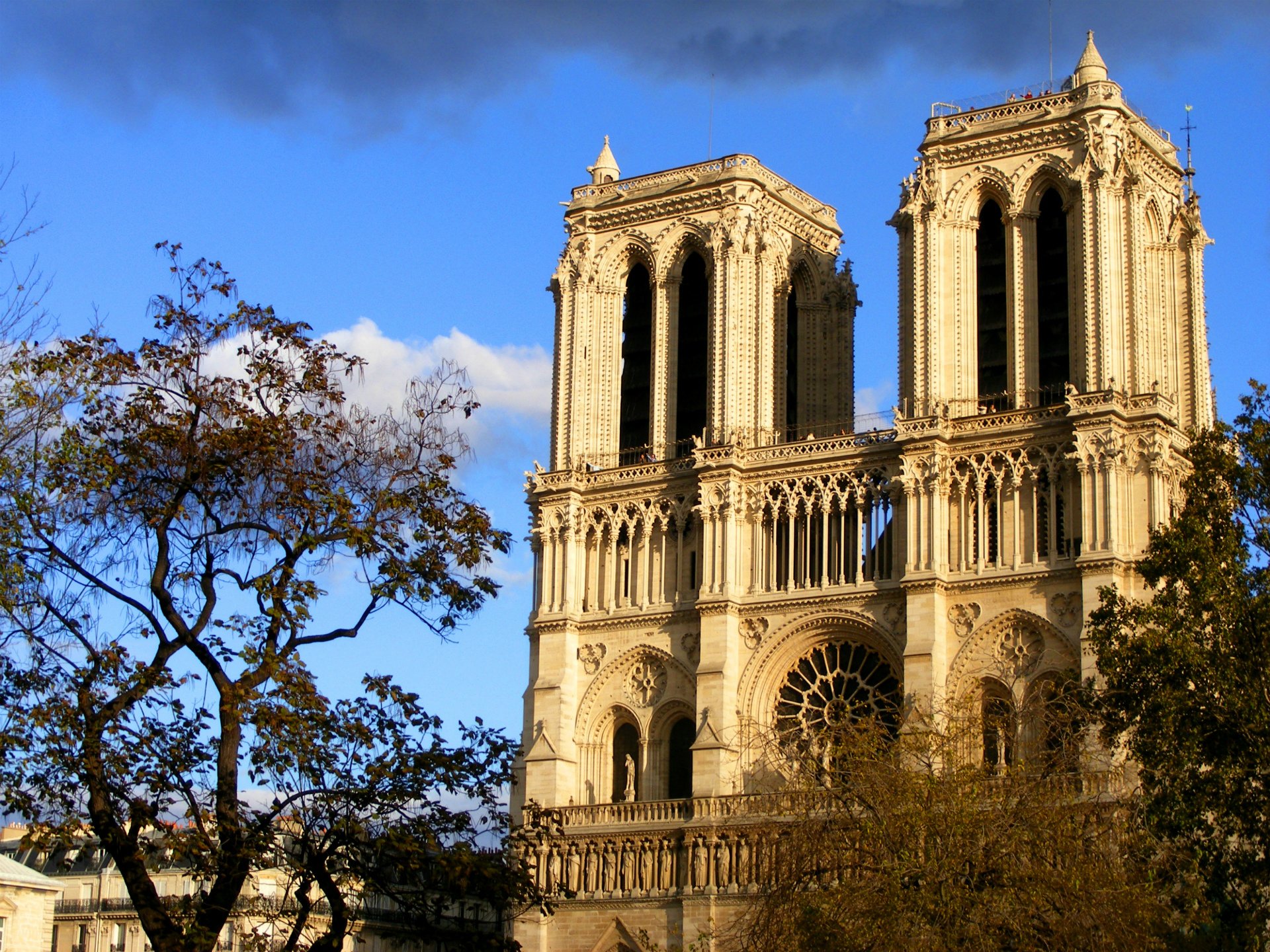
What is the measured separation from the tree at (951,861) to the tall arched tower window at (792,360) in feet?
79.0

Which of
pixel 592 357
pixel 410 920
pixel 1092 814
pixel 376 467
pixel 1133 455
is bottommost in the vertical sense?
pixel 410 920

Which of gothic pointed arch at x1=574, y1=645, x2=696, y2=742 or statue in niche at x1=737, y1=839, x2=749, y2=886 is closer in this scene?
statue in niche at x1=737, y1=839, x2=749, y2=886

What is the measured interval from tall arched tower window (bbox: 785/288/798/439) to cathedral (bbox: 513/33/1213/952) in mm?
106

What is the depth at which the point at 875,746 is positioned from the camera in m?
30.5

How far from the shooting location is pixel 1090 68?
5019 centimetres

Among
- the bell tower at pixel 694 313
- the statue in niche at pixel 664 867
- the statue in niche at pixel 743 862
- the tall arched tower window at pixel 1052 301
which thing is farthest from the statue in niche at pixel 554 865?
the tall arched tower window at pixel 1052 301

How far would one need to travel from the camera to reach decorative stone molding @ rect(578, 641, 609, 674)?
172 feet

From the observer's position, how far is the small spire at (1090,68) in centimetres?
4994

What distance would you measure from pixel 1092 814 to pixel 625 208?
29.1 m

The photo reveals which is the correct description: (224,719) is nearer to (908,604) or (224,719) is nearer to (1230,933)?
(1230,933)

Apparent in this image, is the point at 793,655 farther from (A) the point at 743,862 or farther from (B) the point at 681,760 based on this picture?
(A) the point at 743,862

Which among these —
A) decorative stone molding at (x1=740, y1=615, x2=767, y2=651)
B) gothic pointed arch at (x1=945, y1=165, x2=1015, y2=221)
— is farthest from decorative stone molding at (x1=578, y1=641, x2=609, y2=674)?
gothic pointed arch at (x1=945, y1=165, x2=1015, y2=221)

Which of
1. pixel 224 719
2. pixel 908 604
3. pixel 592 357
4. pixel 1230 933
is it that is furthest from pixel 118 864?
pixel 592 357

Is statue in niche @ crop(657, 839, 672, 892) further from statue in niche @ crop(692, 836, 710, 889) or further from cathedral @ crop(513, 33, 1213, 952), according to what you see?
statue in niche @ crop(692, 836, 710, 889)
